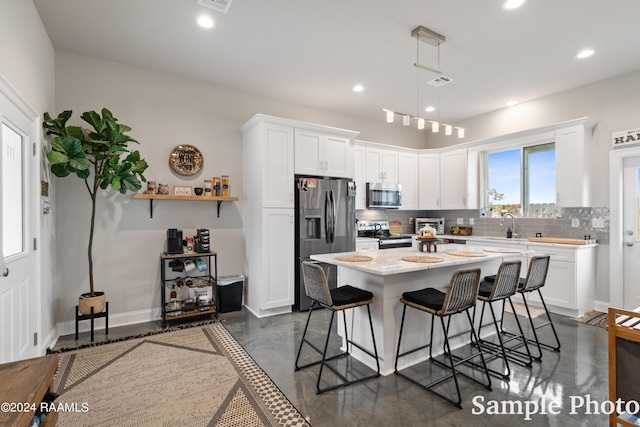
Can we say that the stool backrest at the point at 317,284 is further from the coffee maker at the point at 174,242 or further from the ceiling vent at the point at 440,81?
the ceiling vent at the point at 440,81

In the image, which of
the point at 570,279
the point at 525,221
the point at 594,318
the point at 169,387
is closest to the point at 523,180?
the point at 525,221

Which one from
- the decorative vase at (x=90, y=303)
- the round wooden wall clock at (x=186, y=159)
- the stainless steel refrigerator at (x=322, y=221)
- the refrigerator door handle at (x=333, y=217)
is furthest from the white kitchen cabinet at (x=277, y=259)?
the decorative vase at (x=90, y=303)

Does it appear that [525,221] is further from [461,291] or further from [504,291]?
[461,291]

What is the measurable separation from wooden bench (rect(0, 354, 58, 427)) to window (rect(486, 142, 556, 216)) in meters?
5.83

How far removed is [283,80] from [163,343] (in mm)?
3429

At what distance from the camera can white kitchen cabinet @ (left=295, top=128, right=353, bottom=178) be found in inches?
170

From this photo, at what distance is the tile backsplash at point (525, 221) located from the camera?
14.1ft

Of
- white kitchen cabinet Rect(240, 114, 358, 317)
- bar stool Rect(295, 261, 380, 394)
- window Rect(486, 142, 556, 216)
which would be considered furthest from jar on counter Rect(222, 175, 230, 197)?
window Rect(486, 142, 556, 216)

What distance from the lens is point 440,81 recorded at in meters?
4.26

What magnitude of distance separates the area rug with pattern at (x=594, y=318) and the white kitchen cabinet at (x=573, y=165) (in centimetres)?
140

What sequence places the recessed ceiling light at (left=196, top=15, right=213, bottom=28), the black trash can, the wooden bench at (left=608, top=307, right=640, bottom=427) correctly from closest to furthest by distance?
the wooden bench at (left=608, top=307, right=640, bottom=427) → the recessed ceiling light at (left=196, top=15, right=213, bottom=28) → the black trash can

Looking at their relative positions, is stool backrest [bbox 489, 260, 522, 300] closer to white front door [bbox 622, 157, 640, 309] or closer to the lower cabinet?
the lower cabinet

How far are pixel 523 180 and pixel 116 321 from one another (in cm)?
612

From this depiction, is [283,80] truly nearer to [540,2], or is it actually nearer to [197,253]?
[197,253]
